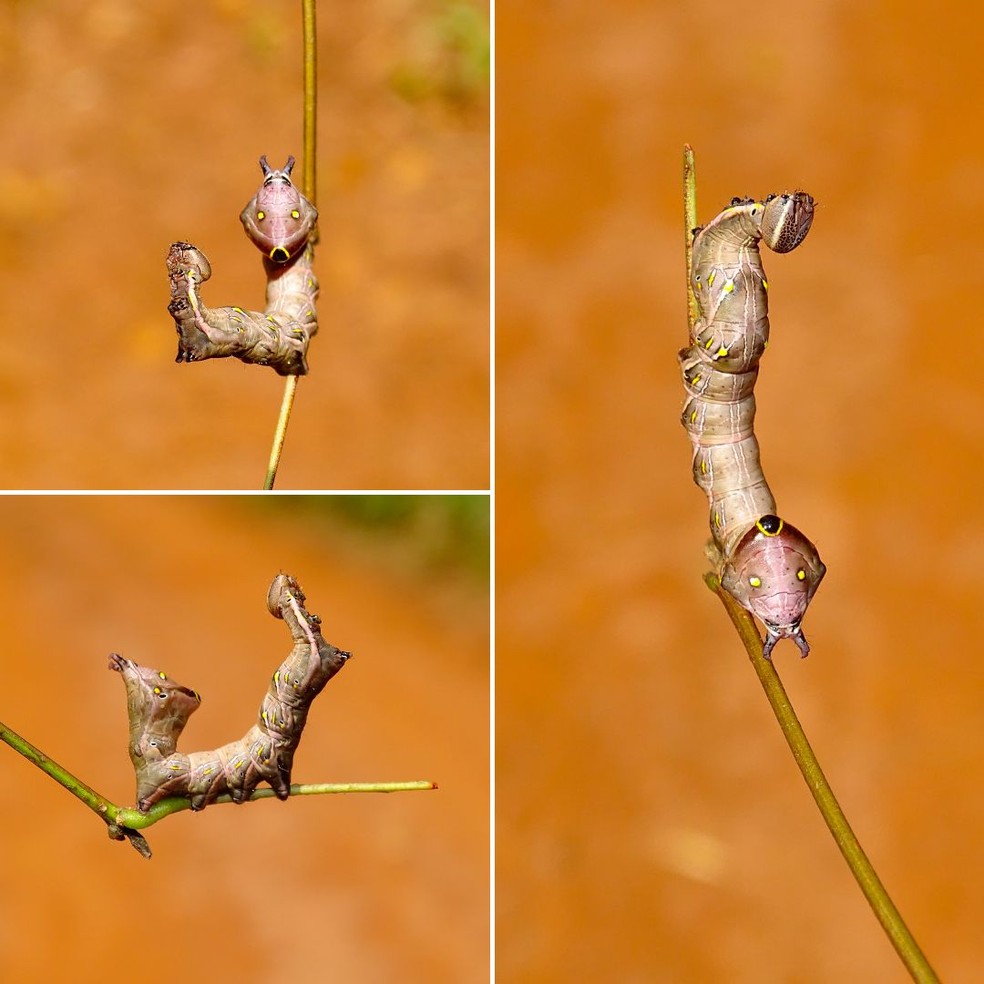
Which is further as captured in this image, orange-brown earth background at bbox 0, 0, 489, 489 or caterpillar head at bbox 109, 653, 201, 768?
orange-brown earth background at bbox 0, 0, 489, 489

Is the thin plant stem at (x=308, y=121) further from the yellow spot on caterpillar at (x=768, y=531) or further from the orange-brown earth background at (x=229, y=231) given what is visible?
the orange-brown earth background at (x=229, y=231)

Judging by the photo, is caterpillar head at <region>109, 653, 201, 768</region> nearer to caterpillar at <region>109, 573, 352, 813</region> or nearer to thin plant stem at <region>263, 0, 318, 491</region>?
caterpillar at <region>109, 573, 352, 813</region>

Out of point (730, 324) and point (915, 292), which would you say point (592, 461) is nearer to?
point (915, 292)

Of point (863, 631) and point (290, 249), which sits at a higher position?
point (863, 631)

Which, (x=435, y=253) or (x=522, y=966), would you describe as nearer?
(x=522, y=966)

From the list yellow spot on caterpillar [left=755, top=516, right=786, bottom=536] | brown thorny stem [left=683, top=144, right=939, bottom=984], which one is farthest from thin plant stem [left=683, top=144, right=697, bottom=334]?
yellow spot on caterpillar [left=755, top=516, right=786, bottom=536]

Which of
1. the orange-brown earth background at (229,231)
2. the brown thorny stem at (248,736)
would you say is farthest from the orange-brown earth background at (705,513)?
the brown thorny stem at (248,736)

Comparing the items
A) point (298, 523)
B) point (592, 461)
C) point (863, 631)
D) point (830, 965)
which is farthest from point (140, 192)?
point (830, 965)
